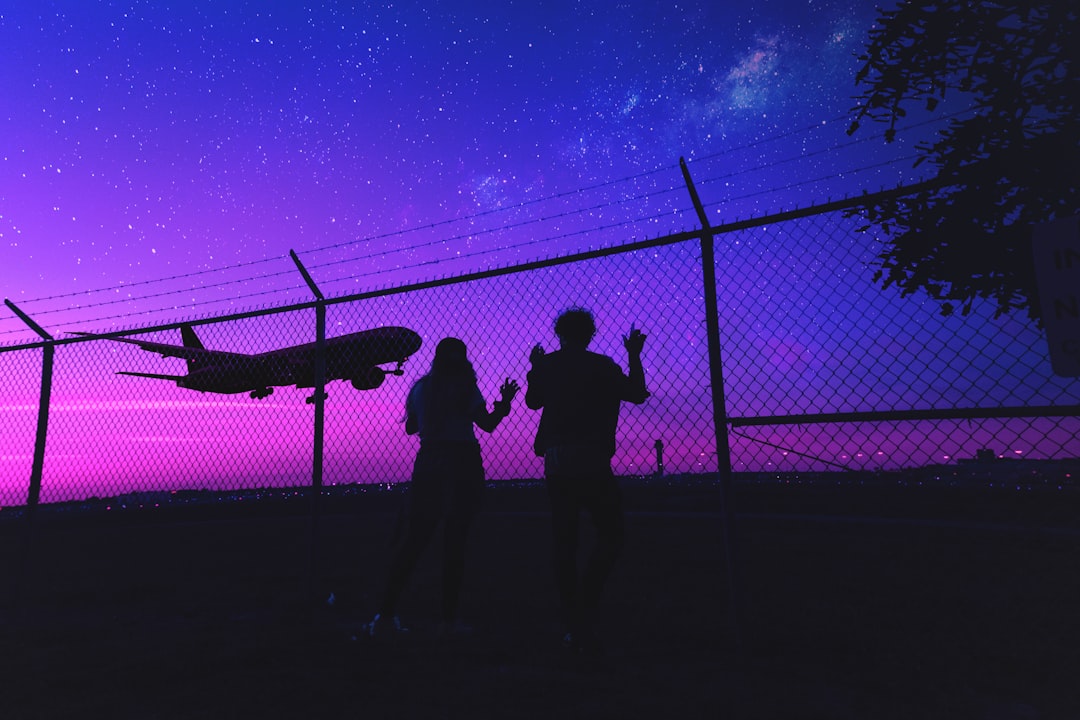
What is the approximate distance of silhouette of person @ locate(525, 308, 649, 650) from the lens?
13.3ft

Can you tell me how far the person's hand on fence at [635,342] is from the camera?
13.5 ft

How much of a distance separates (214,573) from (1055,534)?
1235 cm

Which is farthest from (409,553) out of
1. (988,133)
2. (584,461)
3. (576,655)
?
(988,133)

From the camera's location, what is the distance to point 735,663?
3.97 m

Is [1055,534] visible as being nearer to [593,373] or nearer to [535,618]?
[535,618]

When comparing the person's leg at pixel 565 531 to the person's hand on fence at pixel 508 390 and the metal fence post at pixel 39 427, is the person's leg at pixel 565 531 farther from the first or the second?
the metal fence post at pixel 39 427

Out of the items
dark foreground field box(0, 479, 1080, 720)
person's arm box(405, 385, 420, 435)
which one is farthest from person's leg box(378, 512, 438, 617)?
person's arm box(405, 385, 420, 435)

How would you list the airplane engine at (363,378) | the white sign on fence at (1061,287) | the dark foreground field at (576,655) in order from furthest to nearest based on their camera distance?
the airplane engine at (363,378) < the dark foreground field at (576,655) < the white sign on fence at (1061,287)

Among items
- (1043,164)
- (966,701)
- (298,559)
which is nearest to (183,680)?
(966,701)

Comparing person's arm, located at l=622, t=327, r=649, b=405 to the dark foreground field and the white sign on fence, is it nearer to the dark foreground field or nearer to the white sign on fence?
the dark foreground field

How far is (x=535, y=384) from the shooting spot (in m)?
4.36

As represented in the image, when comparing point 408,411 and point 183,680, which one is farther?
point 408,411

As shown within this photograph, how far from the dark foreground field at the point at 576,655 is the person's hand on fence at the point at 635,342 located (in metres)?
1.20

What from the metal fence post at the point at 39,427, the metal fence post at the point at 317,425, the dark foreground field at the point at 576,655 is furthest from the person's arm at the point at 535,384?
the metal fence post at the point at 39,427
